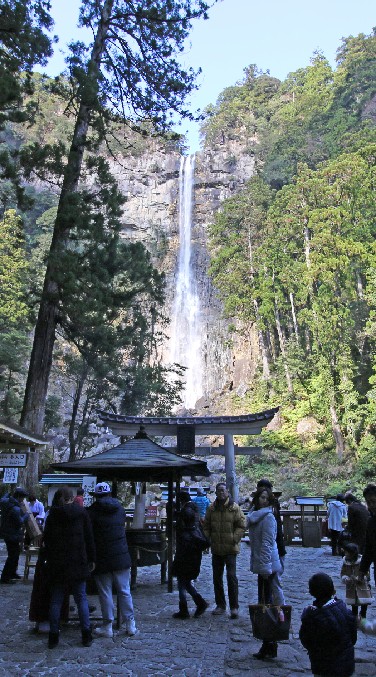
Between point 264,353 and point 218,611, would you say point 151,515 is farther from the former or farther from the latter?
point 264,353

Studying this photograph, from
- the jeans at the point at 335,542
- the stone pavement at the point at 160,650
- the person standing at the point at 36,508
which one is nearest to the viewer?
the stone pavement at the point at 160,650

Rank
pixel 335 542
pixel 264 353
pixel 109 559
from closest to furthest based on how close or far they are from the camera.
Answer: pixel 109 559, pixel 335 542, pixel 264 353

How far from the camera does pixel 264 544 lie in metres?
4.73

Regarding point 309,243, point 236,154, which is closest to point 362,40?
point 236,154

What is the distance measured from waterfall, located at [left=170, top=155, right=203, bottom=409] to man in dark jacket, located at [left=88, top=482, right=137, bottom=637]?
99.1ft

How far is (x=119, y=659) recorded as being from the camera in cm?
423

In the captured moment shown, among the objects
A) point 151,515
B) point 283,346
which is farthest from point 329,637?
point 283,346

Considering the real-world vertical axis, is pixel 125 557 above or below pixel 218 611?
above

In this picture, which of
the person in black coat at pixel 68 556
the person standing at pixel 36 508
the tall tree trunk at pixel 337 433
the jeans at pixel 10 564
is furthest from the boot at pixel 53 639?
the tall tree trunk at pixel 337 433

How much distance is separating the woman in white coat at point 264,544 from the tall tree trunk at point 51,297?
21.3ft

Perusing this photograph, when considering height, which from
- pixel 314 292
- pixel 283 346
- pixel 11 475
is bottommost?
pixel 11 475

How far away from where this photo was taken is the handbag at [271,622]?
13.3 ft

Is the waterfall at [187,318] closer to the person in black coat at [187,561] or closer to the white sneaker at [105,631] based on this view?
the person in black coat at [187,561]

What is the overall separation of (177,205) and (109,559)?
4065cm
